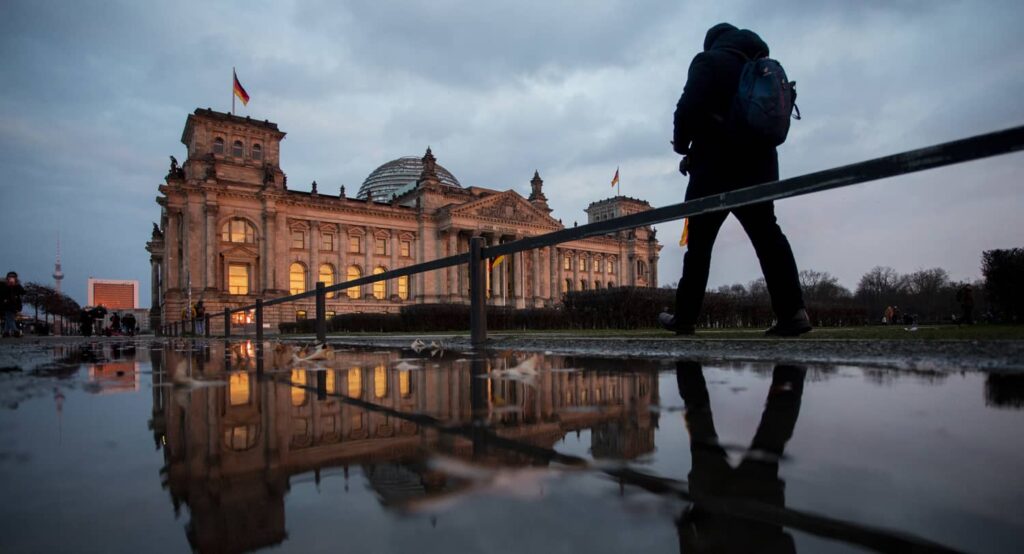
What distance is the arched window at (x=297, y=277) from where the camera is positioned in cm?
4427

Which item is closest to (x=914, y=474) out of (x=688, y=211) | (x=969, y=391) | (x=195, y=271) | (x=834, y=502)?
(x=834, y=502)

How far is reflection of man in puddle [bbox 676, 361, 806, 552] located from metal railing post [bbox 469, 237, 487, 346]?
398cm

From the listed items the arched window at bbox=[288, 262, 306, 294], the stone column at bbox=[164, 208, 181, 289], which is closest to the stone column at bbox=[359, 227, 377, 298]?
the arched window at bbox=[288, 262, 306, 294]

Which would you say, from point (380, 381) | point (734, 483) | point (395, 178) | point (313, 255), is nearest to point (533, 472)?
point (734, 483)

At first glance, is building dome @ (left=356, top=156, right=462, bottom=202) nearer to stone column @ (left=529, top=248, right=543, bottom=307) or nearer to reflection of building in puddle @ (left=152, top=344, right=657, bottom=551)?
stone column @ (left=529, top=248, right=543, bottom=307)

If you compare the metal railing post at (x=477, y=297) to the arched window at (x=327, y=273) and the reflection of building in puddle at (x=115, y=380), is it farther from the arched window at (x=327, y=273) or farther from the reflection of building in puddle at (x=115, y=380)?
the arched window at (x=327, y=273)

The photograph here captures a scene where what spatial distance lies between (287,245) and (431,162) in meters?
15.4

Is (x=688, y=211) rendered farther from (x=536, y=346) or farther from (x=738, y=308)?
(x=738, y=308)

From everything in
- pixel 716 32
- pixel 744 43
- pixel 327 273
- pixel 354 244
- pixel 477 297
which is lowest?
pixel 477 297

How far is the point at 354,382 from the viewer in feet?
8.54

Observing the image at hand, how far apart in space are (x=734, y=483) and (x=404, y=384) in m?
1.80

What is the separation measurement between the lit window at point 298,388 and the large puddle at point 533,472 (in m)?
0.03

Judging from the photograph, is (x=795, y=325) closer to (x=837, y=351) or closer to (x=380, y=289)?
(x=837, y=351)

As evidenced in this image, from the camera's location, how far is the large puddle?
27.5 inches
